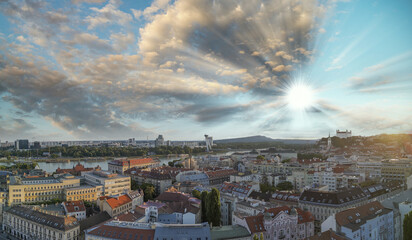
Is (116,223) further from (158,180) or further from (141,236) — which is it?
(158,180)

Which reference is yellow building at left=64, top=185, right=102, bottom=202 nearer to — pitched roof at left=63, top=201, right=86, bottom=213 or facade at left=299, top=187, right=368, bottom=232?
pitched roof at left=63, top=201, right=86, bottom=213

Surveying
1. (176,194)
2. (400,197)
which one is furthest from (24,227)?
(400,197)

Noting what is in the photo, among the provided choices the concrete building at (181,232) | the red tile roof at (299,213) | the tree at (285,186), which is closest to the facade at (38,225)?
the concrete building at (181,232)

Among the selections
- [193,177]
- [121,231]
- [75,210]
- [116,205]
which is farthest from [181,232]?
[193,177]

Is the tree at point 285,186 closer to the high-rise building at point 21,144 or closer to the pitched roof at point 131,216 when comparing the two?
the pitched roof at point 131,216

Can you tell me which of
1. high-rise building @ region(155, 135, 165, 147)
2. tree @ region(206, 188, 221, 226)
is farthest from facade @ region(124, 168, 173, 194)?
high-rise building @ region(155, 135, 165, 147)
